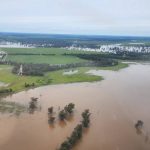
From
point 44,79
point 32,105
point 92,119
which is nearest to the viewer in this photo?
point 92,119

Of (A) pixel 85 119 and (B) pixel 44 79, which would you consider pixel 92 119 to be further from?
(B) pixel 44 79

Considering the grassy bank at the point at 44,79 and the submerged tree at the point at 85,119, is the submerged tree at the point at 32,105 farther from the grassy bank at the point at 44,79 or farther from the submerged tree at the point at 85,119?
the grassy bank at the point at 44,79

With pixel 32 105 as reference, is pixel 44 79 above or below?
above

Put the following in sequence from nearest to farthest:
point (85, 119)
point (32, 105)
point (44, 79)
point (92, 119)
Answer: point (85, 119)
point (92, 119)
point (32, 105)
point (44, 79)

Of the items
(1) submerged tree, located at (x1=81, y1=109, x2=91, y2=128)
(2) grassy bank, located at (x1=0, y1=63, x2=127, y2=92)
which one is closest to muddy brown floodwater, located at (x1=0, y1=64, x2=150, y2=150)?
(1) submerged tree, located at (x1=81, y1=109, x2=91, y2=128)

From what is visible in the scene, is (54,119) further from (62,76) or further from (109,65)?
(109,65)

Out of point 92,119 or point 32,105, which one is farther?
point 32,105

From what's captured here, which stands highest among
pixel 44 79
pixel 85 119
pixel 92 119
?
pixel 44 79

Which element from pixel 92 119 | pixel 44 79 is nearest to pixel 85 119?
pixel 92 119
